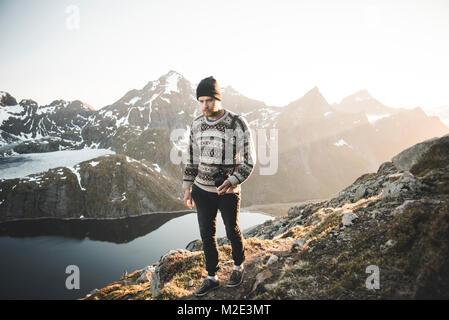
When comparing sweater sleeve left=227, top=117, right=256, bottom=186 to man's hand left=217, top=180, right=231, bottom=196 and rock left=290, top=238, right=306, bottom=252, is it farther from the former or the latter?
rock left=290, top=238, right=306, bottom=252

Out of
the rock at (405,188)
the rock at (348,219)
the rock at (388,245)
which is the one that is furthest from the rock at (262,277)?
the rock at (405,188)

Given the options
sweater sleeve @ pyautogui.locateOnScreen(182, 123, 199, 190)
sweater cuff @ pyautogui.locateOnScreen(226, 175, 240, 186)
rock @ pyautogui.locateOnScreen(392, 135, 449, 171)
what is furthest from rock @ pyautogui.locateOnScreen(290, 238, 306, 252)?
rock @ pyautogui.locateOnScreen(392, 135, 449, 171)

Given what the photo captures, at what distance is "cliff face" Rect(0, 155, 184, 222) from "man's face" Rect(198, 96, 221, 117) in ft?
513

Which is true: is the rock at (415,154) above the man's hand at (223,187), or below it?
above

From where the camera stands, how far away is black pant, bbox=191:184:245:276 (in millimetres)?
4738

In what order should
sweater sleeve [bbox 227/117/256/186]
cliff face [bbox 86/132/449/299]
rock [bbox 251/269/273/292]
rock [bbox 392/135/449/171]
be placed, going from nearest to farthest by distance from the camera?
cliff face [bbox 86/132/449/299] → sweater sleeve [bbox 227/117/256/186] → rock [bbox 251/269/273/292] → rock [bbox 392/135/449/171]

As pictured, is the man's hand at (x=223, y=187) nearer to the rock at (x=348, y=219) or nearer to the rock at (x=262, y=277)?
the rock at (x=262, y=277)

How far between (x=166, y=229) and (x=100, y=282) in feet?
158

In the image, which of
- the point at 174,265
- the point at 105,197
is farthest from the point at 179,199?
the point at 174,265

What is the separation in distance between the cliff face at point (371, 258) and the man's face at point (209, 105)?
437cm

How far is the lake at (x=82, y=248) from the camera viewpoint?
70.2m

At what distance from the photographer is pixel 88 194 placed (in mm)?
146000

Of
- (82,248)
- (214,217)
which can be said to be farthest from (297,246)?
(82,248)
